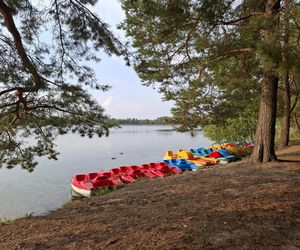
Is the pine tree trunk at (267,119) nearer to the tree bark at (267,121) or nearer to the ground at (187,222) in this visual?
the tree bark at (267,121)

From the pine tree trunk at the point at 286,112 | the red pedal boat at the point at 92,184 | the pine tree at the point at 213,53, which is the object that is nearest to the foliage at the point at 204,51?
the pine tree at the point at 213,53

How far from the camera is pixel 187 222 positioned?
4.27m

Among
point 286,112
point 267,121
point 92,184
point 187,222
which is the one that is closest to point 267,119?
point 267,121

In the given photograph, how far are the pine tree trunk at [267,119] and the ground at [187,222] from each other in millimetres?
2294

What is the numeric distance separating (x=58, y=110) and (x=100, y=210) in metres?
2.25

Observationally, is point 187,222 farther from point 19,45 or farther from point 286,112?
point 286,112

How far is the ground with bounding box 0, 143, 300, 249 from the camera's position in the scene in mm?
3592

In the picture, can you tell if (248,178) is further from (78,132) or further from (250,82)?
(250,82)

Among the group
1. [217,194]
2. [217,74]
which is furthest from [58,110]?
[217,74]

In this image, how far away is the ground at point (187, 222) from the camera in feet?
11.8

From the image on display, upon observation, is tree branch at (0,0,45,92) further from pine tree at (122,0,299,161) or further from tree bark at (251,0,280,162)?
tree bark at (251,0,280,162)

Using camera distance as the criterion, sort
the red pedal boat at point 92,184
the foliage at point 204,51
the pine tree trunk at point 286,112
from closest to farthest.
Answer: the foliage at point 204,51
the red pedal boat at point 92,184
the pine tree trunk at point 286,112

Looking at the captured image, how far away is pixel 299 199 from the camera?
16.5ft

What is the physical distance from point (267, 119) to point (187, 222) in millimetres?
5832
